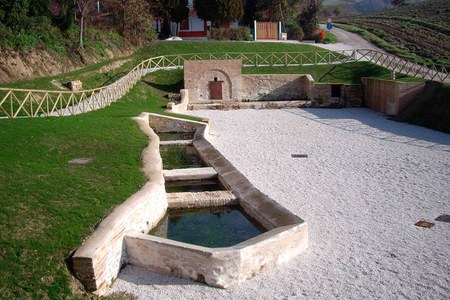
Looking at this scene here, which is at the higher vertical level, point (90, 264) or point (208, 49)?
point (208, 49)

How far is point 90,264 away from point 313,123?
19.4 meters

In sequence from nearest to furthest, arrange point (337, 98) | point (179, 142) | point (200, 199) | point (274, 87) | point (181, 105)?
point (200, 199) < point (179, 142) < point (181, 105) < point (337, 98) < point (274, 87)

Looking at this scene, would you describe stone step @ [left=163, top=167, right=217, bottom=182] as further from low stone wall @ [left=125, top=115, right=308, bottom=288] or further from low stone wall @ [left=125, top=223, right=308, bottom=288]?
low stone wall @ [left=125, top=223, right=308, bottom=288]

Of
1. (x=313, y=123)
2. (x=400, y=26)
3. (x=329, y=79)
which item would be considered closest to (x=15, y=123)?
(x=313, y=123)

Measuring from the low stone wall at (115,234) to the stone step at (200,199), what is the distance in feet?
1.28

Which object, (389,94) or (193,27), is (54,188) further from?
(193,27)

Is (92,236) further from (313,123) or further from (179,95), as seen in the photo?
(179,95)

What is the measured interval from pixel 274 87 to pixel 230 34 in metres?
14.4

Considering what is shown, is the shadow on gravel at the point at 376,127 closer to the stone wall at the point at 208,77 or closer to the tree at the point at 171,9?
the stone wall at the point at 208,77

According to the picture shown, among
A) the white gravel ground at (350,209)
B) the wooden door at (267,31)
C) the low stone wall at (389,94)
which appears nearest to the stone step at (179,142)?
the white gravel ground at (350,209)

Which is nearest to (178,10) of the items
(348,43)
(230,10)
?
(230,10)

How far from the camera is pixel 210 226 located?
1120 cm

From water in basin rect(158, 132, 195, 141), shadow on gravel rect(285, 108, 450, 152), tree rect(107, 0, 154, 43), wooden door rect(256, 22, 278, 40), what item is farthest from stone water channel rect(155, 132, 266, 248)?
wooden door rect(256, 22, 278, 40)

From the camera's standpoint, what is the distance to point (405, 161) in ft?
52.8
